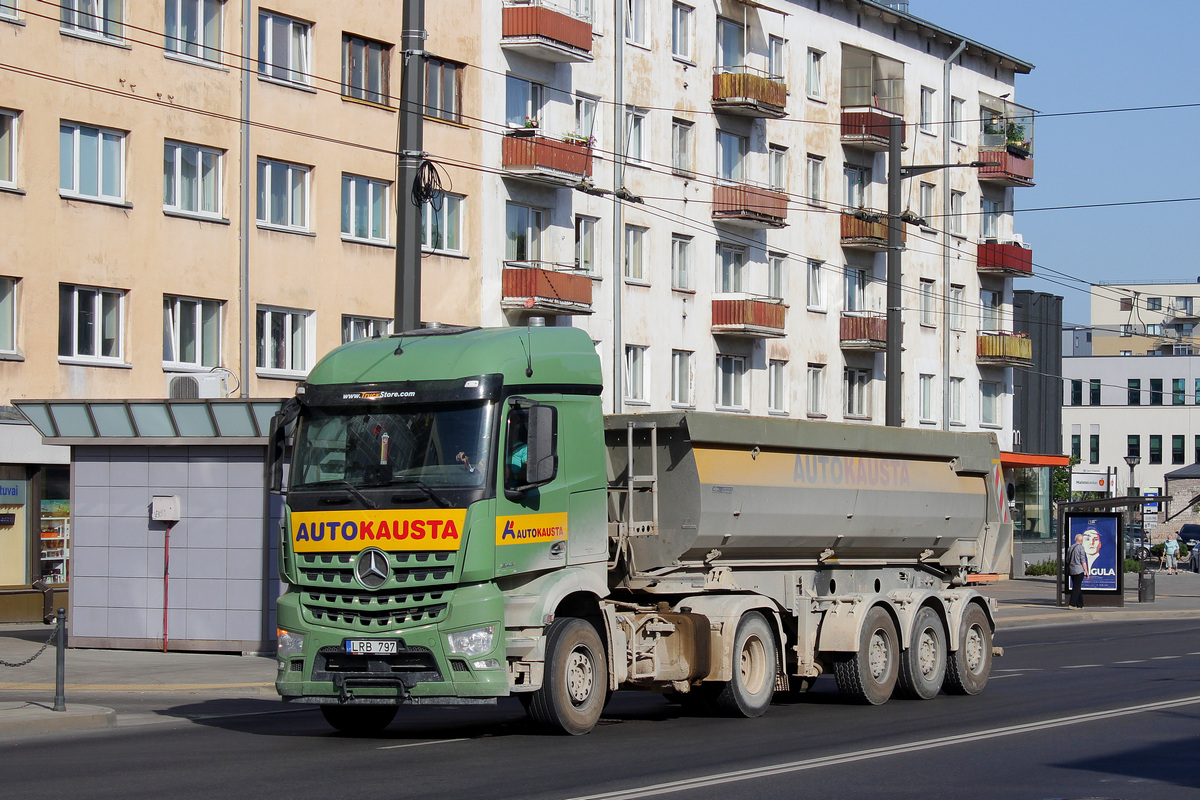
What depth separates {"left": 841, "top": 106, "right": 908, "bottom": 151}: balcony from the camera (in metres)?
52.4

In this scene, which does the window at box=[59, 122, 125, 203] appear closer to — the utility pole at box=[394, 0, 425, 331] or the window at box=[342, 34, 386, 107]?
the window at box=[342, 34, 386, 107]

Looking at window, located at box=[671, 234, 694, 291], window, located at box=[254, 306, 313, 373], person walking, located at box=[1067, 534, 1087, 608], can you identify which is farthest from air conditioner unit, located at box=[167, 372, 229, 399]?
window, located at box=[671, 234, 694, 291]

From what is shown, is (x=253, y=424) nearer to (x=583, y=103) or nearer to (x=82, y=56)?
(x=82, y=56)

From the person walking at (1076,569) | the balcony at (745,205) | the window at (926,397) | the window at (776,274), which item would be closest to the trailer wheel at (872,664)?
the person walking at (1076,569)

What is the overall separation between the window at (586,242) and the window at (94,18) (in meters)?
13.8

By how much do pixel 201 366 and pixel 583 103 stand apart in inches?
537

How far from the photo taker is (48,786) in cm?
1122

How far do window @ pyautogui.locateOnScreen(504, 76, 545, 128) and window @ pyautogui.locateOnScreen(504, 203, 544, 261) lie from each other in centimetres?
202

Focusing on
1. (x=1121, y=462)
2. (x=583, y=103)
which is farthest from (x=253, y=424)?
(x=1121, y=462)

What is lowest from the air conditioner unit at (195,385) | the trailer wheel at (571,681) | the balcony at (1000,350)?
the trailer wheel at (571,681)

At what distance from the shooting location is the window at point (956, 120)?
58.8 metres

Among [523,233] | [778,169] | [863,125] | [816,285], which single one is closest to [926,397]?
[816,285]

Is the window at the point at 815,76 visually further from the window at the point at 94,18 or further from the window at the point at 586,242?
the window at the point at 94,18

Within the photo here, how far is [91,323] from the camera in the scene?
104 ft
